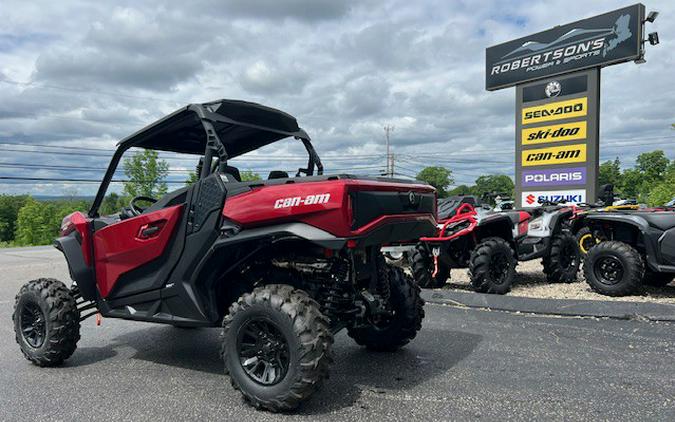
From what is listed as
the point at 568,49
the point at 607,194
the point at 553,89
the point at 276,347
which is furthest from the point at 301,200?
the point at 568,49

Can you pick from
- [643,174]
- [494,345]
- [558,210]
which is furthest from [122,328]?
[643,174]

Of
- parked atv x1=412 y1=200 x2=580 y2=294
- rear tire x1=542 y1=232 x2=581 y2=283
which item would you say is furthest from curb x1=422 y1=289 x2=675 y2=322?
rear tire x1=542 y1=232 x2=581 y2=283

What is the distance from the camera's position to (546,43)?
17.4 meters

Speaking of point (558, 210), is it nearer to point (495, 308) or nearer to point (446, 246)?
point (446, 246)

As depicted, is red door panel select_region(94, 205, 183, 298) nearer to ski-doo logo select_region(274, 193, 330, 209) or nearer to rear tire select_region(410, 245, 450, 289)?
ski-doo logo select_region(274, 193, 330, 209)

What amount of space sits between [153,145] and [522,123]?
51.8 feet

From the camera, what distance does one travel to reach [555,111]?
17031 millimetres

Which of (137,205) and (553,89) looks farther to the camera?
(553,89)

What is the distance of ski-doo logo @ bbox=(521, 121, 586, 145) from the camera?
1653 cm

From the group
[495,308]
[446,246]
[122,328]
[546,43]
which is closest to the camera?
[122,328]

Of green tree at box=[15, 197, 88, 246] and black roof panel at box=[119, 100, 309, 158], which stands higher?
black roof panel at box=[119, 100, 309, 158]

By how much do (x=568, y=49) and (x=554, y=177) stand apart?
428 centimetres

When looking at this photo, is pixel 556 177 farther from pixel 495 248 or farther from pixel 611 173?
pixel 611 173

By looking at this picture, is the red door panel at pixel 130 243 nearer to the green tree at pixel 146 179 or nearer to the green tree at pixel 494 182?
the green tree at pixel 146 179
